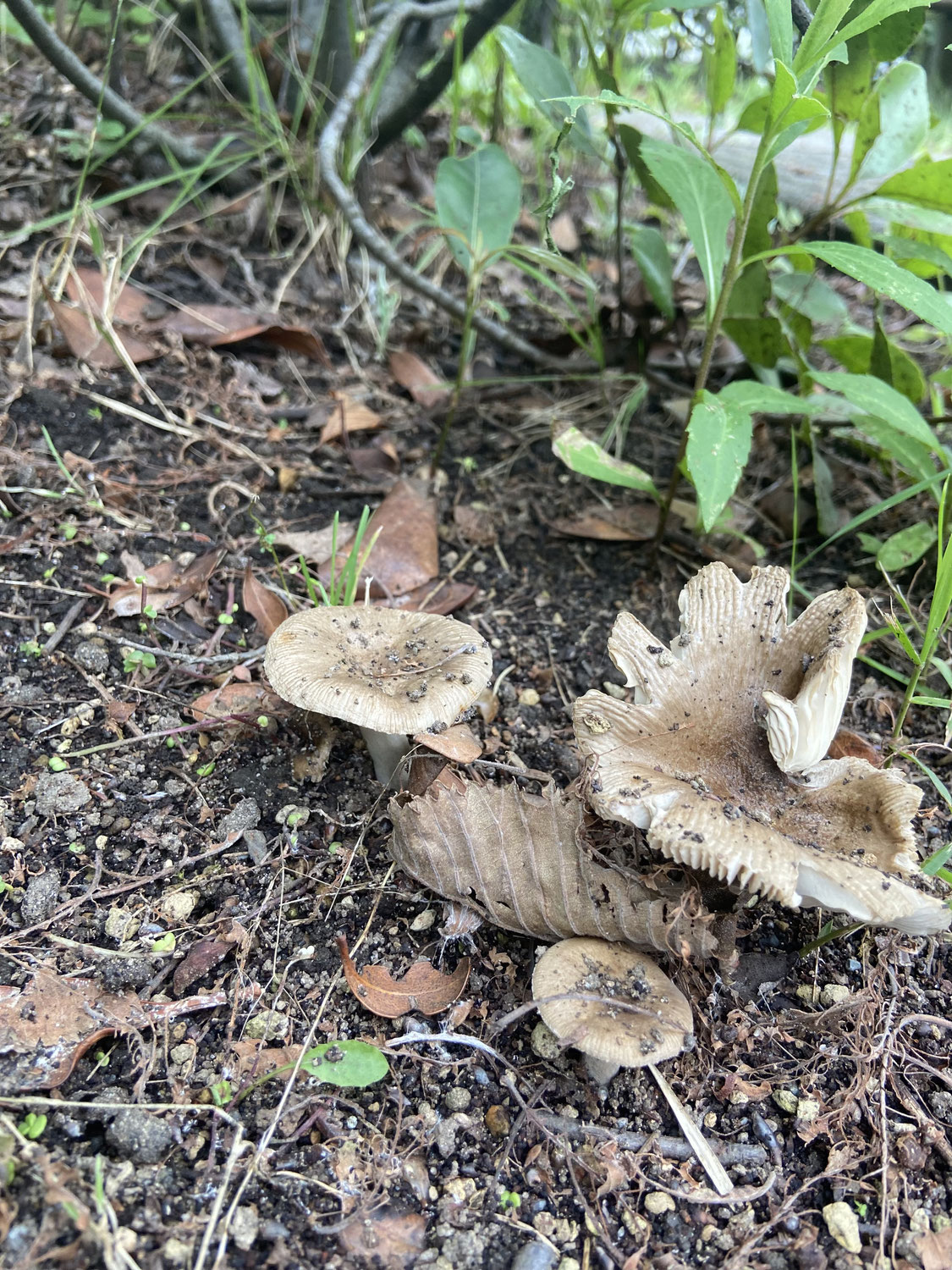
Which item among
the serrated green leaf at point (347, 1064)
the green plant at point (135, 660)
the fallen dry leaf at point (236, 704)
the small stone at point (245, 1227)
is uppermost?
the green plant at point (135, 660)

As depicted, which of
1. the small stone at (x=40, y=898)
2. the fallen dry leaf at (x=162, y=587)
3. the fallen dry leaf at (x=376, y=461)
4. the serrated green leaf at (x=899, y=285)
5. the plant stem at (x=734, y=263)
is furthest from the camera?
the fallen dry leaf at (x=376, y=461)

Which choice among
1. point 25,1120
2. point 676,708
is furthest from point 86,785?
point 676,708

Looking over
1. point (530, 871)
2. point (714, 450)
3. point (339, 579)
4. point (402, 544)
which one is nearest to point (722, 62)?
point (714, 450)

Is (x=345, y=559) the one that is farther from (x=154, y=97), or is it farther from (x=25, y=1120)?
(x=154, y=97)

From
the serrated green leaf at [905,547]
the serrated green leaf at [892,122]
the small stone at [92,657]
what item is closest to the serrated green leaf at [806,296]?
the serrated green leaf at [892,122]

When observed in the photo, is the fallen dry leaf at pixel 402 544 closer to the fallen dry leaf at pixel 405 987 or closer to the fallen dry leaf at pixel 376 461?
the fallen dry leaf at pixel 376 461

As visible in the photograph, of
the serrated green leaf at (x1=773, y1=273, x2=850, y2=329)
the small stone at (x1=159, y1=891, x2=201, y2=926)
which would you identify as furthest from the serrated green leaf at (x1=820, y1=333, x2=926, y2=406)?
the small stone at (x1=159, y1=891, x2=201, y2=926)
